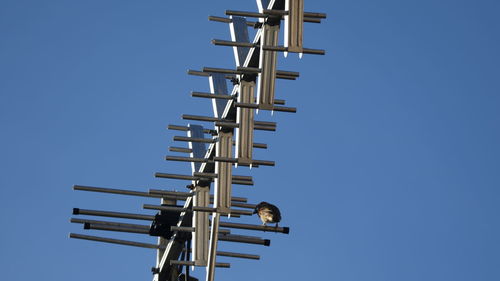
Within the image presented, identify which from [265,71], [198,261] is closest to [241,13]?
[265,71]

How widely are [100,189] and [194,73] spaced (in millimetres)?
2423

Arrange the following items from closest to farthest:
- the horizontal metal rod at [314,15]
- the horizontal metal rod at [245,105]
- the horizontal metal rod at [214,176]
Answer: the horizontal metal rod at [314,15]
the horizontal metal rod at [245,105]
the horizontal metal rod at [214,176]

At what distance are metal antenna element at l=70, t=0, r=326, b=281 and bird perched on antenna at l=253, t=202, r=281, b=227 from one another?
0.11ft

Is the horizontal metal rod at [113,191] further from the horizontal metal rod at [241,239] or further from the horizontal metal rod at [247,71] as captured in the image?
the horizontal metal rod at [247,71]

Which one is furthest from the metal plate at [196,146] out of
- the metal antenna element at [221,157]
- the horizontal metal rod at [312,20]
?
the horizontal metal rod at [312,20]

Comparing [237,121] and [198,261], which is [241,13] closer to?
[237,121]

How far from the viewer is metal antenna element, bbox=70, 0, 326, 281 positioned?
520 inches

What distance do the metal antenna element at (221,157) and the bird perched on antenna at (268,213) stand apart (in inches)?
1.3

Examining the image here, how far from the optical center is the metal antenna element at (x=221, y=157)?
13195 mm

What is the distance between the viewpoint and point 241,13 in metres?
13.7

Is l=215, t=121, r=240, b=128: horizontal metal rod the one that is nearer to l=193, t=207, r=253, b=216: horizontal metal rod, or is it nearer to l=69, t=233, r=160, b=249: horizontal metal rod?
l=193, t=207, r=253, b=216: horizontal metal rod

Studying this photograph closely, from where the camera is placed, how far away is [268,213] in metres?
15.0

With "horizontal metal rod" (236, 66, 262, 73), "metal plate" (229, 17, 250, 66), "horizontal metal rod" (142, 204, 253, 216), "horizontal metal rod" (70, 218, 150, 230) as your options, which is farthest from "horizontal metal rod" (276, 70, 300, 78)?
"horizontal metal rod" (70, 218, 150, 230)

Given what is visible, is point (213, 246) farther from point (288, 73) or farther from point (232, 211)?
point (288, 73)
